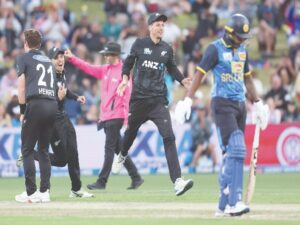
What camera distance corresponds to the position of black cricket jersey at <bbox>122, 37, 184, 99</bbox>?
16609mm

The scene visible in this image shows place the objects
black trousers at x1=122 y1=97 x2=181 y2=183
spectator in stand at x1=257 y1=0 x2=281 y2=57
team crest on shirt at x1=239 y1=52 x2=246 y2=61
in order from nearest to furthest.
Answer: team crest on shirt at x1=239 y1=52 x2=246 y2=61 → black trousers at x1=122 y1=97 x2=181 y2=183 → spectator in stand at x1=257 y1=0 x2=281 y2=57

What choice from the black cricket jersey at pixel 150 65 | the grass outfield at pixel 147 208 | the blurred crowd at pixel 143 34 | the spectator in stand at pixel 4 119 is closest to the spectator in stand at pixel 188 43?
the blurred crowd at pixel 143 34

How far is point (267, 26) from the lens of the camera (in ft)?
104

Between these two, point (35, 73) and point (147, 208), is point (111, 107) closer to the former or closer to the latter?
point (35, 73)

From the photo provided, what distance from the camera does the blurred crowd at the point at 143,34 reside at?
91.2ft

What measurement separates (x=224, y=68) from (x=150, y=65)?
3313 mm

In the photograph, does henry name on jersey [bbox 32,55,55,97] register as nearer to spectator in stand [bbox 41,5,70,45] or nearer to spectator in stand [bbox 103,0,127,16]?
spectator in stand [bbox 41,5,70,45]

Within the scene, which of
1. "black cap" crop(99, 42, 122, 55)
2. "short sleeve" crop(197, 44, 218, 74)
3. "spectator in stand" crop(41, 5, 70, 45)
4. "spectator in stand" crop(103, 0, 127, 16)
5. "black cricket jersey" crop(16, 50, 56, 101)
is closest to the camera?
"short sleeve" crop(197, 44, 218, 74)

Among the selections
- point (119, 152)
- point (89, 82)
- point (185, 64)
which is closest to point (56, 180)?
point (119, 152)

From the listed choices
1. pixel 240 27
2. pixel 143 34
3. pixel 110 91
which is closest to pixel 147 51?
pixel 110 91

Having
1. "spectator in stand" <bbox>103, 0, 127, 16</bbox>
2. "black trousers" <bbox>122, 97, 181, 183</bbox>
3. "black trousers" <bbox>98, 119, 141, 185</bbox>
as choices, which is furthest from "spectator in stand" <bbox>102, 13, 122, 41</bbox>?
"black trousers" <bbox>122, 97, 181, 183</bbox>

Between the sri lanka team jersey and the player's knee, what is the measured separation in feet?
1.72

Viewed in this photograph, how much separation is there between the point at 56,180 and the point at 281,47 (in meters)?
11.9

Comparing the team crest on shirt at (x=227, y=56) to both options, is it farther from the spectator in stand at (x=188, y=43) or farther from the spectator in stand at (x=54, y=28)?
the spectator in stand at (x=54, y=28)
